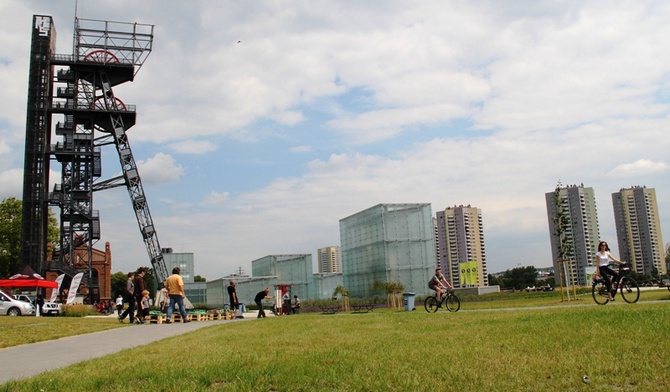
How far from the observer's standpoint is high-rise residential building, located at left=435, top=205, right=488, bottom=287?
485 feet

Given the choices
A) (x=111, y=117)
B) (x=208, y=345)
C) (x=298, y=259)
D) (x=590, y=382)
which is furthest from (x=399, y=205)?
(x=590, y=382)

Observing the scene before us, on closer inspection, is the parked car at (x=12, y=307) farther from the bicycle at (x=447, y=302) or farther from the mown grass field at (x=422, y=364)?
the mown grass field at (x=422, y=364)

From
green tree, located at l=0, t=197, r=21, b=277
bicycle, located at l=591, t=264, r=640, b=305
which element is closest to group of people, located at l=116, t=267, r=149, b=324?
bicycle, located at l=591, t=264, r=640, b=305

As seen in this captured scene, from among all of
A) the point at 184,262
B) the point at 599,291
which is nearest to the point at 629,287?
the point at 599,291

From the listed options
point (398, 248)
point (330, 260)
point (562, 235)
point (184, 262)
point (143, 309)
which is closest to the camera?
point (143, 309)

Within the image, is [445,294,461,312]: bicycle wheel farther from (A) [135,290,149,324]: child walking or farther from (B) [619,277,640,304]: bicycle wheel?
(A) [135,290,149,324]: child walking

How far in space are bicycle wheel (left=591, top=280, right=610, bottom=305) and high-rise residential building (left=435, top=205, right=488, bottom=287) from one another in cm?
12857

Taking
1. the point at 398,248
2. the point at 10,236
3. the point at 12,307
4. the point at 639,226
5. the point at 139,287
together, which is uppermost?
the point at 639,226

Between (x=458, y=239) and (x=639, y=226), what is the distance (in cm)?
4487

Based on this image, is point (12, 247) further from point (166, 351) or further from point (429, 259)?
point (166, 351)

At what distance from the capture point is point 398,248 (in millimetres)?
47625

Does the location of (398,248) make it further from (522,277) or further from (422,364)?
(522,277)

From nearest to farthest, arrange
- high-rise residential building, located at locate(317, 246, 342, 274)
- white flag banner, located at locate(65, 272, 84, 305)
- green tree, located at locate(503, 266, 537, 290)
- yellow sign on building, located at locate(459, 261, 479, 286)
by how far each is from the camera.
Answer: white flag banner, located at locate(65, 272, 84, 305)
yellow sign on building, located at locate(459, 261, 479, 286)
green tree, located at locate(503, 266, 537, 290)
high-rise residential building, located at locate(317, 246, 342, 274)

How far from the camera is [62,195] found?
63.1 m
